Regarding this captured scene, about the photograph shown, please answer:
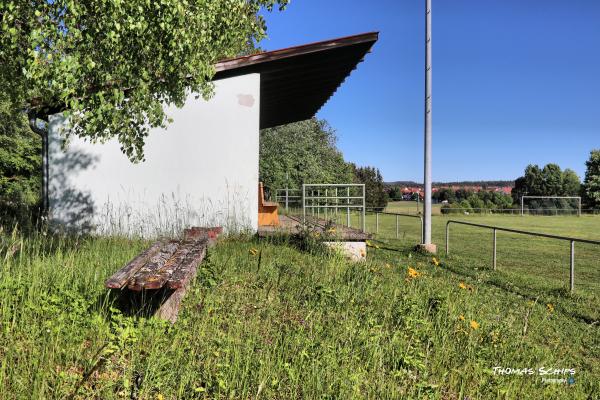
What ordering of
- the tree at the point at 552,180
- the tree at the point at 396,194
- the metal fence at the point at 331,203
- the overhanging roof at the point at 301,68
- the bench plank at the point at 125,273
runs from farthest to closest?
the tree at the point at 552,180
the tree at the point at 396,194
the metal fence at the point at 331,203
the overhanging roof at the point at 301,68
the bench plank at the point at 125,273

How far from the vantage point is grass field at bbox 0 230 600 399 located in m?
2.32

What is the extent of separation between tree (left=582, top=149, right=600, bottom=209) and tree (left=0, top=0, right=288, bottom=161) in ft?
206

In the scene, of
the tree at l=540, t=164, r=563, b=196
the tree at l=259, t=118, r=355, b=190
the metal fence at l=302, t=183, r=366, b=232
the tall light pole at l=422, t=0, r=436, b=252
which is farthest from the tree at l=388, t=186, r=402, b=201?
the tall light pole at l=422, t=0, r=436, b=252

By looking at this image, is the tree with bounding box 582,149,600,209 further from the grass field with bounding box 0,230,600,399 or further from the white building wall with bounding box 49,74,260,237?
the grass field with bounding box 0,230,600,399

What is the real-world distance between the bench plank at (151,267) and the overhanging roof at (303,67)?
16.9ft

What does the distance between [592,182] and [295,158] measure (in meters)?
48.3

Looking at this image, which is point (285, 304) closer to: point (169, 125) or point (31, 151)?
point (169, 125)

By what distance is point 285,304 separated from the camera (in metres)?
3.83

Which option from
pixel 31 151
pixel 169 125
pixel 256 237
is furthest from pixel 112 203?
pixel 31 151

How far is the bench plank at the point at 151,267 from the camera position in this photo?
277 cm

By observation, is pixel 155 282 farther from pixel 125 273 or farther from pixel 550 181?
pixel 550 181

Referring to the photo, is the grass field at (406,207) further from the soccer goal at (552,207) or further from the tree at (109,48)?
the tree at (109,48)

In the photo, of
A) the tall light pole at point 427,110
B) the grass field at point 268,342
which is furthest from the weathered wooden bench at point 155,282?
the tall light pole at point 427,110

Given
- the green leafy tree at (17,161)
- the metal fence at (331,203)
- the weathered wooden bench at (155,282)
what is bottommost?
the weathered wooden bench at (155,282)
